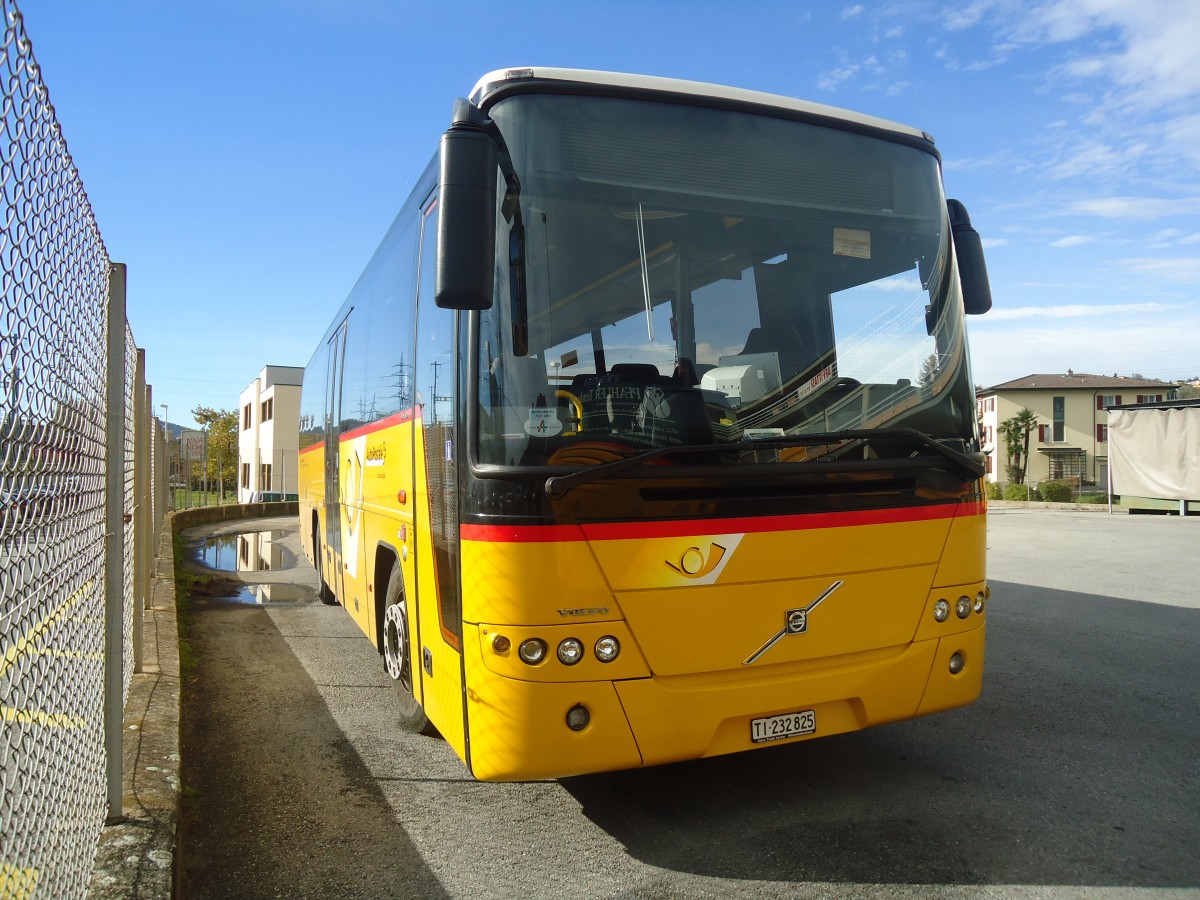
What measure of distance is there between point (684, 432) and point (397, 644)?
2543 millimetres

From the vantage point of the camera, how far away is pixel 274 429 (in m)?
54.9

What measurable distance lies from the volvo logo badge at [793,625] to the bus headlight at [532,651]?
890 millimetres

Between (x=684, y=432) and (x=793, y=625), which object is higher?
(x=684, y=432)

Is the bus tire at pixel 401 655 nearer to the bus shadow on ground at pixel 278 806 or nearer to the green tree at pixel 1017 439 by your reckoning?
the bus shadow on ground at pixel 278 806

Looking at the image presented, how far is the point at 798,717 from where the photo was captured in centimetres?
395

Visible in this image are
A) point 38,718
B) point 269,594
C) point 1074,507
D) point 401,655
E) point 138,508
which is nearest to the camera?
point 38,718

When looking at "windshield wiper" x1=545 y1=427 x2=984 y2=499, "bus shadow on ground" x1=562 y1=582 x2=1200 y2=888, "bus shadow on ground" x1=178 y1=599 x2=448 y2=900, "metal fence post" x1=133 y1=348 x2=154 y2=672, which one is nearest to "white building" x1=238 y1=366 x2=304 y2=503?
"metal fence post" x1=133 y1=348 x2=154 y2=672

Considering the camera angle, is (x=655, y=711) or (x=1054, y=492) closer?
(x=655, y=711)

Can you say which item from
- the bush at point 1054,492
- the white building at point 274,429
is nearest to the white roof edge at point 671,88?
the bush at point 1054,492

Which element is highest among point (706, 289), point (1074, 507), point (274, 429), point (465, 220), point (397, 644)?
point (274, 429)

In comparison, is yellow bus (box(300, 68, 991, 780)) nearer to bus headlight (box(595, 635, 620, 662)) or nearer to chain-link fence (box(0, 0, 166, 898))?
bus headlight (box(595, 635, 620, 662))

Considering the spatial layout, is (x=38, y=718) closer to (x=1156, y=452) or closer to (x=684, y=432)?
(x=684, y=432)

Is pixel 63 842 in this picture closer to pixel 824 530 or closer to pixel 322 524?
pixel 824 530

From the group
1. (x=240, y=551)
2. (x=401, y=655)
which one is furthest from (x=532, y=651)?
(x=240, y=551)
